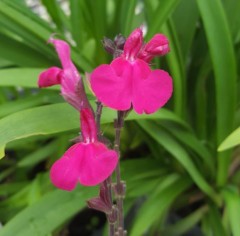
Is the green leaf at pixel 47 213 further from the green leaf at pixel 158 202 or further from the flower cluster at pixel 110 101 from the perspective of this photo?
the flower cluster at pixel 110 101

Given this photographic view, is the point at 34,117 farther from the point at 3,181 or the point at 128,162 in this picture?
the point at 3,181

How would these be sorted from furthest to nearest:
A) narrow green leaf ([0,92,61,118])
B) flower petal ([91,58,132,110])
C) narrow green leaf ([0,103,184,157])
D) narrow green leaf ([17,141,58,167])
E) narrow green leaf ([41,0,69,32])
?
narrow green leaf ([17,141,58,167]) < narrow green leaf ([41,0,69,32]) < narrow green leaf ([0,92,61,118]) < narrow green leaf ([0,103,184,157]) < flower petal ([91,58,132,110])

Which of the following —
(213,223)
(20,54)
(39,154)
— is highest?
(20,54)

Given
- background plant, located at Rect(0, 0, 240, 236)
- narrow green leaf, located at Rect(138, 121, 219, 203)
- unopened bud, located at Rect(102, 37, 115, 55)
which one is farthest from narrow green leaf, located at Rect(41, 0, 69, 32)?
unopened bud, located at Rect(102, 37, 115, 55)

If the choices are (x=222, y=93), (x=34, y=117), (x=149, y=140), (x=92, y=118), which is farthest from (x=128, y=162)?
(x=92, y=118)

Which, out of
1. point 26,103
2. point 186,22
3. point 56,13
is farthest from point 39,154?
point 186,22

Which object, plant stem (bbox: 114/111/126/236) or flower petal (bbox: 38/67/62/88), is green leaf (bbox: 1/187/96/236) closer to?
plant stem (bbox: 114/111/126/236)

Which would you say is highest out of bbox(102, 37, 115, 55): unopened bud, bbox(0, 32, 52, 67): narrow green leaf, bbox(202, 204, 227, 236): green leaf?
bbox(0, 32, 52, 67): narrow green leaf

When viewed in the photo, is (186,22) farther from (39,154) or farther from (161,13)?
(39,154)
